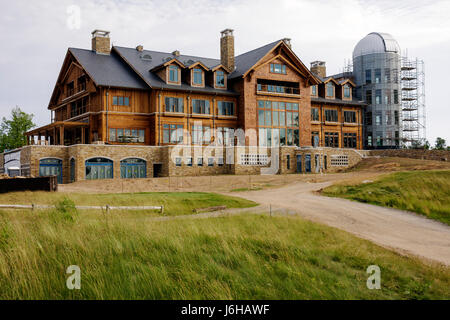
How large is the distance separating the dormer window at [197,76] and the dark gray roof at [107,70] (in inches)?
224

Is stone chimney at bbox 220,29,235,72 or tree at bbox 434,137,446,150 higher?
stone chimney at bbox 220,29,235,72

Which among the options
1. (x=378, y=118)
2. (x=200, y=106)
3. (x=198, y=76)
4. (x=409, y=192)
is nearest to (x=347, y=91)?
(x=378, y=118)

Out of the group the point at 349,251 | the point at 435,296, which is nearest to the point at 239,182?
the point at 349,251

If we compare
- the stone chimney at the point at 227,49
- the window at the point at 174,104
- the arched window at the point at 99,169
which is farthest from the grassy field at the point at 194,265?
the stone chimney at the point at 227,49

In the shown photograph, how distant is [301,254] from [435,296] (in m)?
3.08

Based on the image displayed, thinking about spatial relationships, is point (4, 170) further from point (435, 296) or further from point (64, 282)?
point (435, 296)

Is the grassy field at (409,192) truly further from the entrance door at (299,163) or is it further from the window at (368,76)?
the window at (368,76)

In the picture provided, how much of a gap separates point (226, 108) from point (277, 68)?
7906 mm

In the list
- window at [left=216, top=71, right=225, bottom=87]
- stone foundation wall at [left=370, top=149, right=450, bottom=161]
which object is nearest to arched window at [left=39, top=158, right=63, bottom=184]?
window at [left=216, top=71, right=225, bottom=87]

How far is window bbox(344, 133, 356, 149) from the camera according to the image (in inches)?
2323

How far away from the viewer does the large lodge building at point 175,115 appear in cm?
4100

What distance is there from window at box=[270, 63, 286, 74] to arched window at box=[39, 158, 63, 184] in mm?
25718

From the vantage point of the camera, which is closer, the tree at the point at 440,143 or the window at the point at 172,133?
the window at the point at 172,133

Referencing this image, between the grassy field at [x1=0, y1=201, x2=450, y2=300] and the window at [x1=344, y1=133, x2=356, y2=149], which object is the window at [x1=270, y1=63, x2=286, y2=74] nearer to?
the window at [x1=344, y1=133, x2=356, y2=149]
